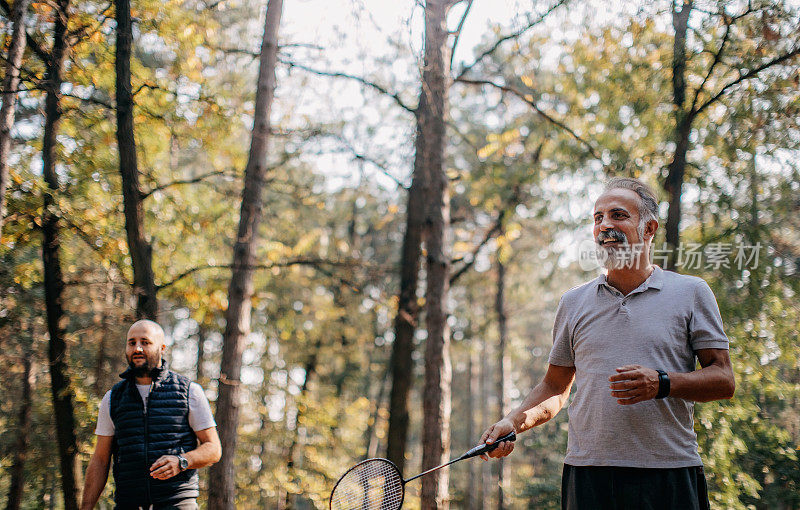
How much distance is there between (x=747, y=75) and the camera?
859cm

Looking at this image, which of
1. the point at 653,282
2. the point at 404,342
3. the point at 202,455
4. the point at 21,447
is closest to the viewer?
the point at 653,282

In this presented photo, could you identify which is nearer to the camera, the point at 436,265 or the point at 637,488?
the point at 637,488

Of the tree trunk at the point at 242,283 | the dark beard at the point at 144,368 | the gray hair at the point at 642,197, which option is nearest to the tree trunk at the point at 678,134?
the tree trunk at the point at 242,283

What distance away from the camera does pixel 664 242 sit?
31.3 ft

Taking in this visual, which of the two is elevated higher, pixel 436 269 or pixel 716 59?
pixel 716 59

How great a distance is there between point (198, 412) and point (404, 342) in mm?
5786

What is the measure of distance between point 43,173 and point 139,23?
2.44 meters

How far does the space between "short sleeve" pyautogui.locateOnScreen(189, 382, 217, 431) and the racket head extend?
1.30 meters

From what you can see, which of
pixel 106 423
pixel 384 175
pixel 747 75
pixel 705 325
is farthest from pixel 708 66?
pixel 106 423

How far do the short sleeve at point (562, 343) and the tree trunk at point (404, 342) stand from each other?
6.09m

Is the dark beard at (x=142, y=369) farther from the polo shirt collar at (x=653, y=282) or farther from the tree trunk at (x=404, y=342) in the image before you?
the tree trunk at (x=404, y=342)

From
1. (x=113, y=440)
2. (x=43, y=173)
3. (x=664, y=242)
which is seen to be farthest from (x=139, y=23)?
(x=664, y=242)

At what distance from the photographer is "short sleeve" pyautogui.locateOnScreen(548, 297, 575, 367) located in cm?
320

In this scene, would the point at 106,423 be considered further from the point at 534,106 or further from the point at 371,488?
the point at 534,106
